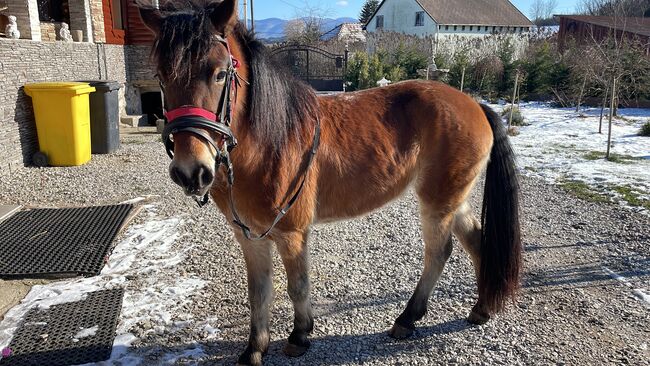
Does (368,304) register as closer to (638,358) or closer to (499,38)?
(638,358)

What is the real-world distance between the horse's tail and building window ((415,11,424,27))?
1374 inches

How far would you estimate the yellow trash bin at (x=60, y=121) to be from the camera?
662cm

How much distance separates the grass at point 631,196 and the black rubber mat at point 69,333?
591 centimetres

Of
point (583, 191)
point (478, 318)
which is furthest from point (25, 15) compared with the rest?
point (583, 191)

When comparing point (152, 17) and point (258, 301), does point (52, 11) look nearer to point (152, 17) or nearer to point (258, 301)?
point (152, 17)

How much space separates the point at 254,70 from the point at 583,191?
5.61m

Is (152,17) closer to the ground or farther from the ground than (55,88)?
farther from the ground

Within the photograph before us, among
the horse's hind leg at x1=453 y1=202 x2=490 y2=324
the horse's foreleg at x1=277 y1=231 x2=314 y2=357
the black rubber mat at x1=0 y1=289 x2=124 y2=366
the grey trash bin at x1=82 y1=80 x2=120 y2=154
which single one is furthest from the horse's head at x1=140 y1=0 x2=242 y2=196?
the grey trash bin at x1=82 y1=80 x2=120 y2=154

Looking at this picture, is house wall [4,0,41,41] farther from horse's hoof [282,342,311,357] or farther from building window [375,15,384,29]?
building window [375,15,384,29]

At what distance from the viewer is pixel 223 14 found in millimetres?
1975

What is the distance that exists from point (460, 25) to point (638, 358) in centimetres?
3491

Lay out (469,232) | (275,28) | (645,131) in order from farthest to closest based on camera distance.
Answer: (275,28) → (645,131) → (469,232)

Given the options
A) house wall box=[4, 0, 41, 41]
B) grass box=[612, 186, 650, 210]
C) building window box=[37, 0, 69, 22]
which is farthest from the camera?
building window box=[37, 0, 69, 22]

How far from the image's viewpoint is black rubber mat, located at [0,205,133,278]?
→ 12.2ft
